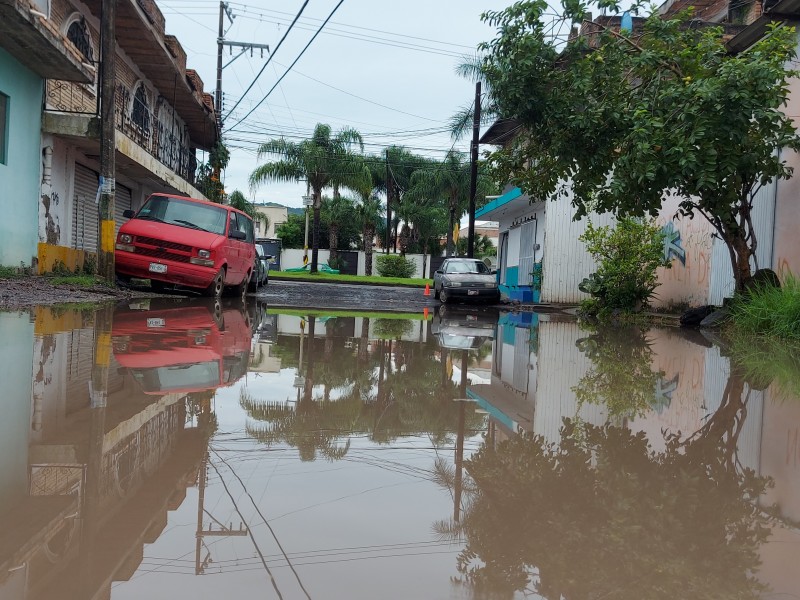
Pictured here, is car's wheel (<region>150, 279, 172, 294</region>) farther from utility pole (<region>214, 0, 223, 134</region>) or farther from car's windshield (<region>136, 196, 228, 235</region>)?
utility pole (<region>214, 0, 223, 134</region>)

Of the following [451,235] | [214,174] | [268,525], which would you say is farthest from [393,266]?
[268,525]

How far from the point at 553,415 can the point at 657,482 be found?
1683 millimetres

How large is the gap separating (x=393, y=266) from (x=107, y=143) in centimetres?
3995

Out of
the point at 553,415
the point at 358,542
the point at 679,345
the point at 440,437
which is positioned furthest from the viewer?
the point at 679,345

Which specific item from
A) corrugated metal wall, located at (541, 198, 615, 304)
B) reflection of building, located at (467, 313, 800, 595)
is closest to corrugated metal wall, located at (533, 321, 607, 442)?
reflection of building, located at (467, 313, 800, 595)

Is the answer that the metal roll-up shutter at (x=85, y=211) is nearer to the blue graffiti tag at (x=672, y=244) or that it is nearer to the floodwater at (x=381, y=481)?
the floodwater at (x=381, y=481)

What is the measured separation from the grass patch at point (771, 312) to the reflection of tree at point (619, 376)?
2.13 metres

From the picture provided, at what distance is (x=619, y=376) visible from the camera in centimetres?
716

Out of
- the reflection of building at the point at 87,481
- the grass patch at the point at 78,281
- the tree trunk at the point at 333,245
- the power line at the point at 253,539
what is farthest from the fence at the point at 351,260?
the power line at the point at 253,539

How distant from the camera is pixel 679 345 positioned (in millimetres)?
11031

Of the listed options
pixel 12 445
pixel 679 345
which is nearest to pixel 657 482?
pixel 12 445

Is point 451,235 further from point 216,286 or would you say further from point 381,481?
point 381,481

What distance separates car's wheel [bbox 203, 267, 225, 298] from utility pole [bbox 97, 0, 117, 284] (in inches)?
77.1

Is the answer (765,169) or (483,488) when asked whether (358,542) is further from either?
(765,169)
